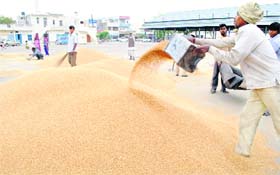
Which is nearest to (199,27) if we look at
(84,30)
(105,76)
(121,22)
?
(84,30)

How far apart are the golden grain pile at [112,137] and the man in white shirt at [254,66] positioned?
346 mm

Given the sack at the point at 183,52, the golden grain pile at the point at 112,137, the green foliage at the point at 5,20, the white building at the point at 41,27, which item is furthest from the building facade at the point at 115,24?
the sack at the point at 183,52

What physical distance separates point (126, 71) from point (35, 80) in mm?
3802

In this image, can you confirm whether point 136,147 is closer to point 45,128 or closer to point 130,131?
point 130,131

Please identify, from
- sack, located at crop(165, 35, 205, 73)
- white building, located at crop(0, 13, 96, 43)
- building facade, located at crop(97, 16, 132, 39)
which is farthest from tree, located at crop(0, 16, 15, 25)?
sack, located at crop(165, 35, 205, 73)

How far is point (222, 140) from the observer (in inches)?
128

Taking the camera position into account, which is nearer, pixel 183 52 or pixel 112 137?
pixel 112 137

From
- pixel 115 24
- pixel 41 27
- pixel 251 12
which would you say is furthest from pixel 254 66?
pixel 115 24

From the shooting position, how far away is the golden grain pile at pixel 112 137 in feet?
8.80

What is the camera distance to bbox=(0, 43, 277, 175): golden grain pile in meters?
2.68

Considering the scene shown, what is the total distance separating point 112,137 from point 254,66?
1379 millimetres

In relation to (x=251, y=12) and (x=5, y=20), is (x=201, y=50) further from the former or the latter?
(x=5, y=20)

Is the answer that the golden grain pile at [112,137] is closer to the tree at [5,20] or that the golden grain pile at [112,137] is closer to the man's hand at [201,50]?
the man's hand at [201,50]

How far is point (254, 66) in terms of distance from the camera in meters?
2.88
